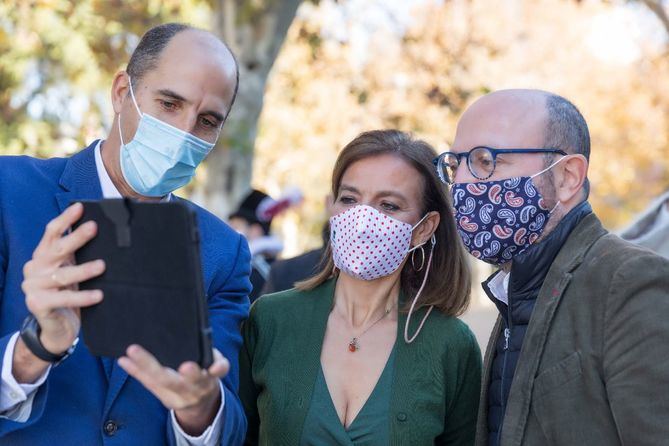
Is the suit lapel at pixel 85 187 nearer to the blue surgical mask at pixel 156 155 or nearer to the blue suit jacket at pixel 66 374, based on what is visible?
the blue suit jacket at pixel 66 374

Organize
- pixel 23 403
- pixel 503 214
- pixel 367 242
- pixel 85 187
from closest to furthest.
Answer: pixel 23 403
pixel 85 187
pixel 503 214
pixel 367 242

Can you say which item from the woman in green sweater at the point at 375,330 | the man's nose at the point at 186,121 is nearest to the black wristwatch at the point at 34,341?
the man's nose at the point at 186,121

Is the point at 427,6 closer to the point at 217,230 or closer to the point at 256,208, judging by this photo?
the point at 256,208

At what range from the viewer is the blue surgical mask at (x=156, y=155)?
10.8 ft

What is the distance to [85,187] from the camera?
3188mm

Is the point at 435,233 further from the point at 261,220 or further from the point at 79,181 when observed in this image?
the point at 261,220

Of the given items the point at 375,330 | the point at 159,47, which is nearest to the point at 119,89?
the point at 159,47

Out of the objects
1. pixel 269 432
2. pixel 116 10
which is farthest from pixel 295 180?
pixel 269 432

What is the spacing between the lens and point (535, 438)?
3.14m

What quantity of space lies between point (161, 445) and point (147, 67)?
4.36ft

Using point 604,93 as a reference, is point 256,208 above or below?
above

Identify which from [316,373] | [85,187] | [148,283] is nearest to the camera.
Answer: [148,283]

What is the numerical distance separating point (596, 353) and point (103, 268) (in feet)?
5.01

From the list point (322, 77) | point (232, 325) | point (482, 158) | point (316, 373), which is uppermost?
point (482, 158)
